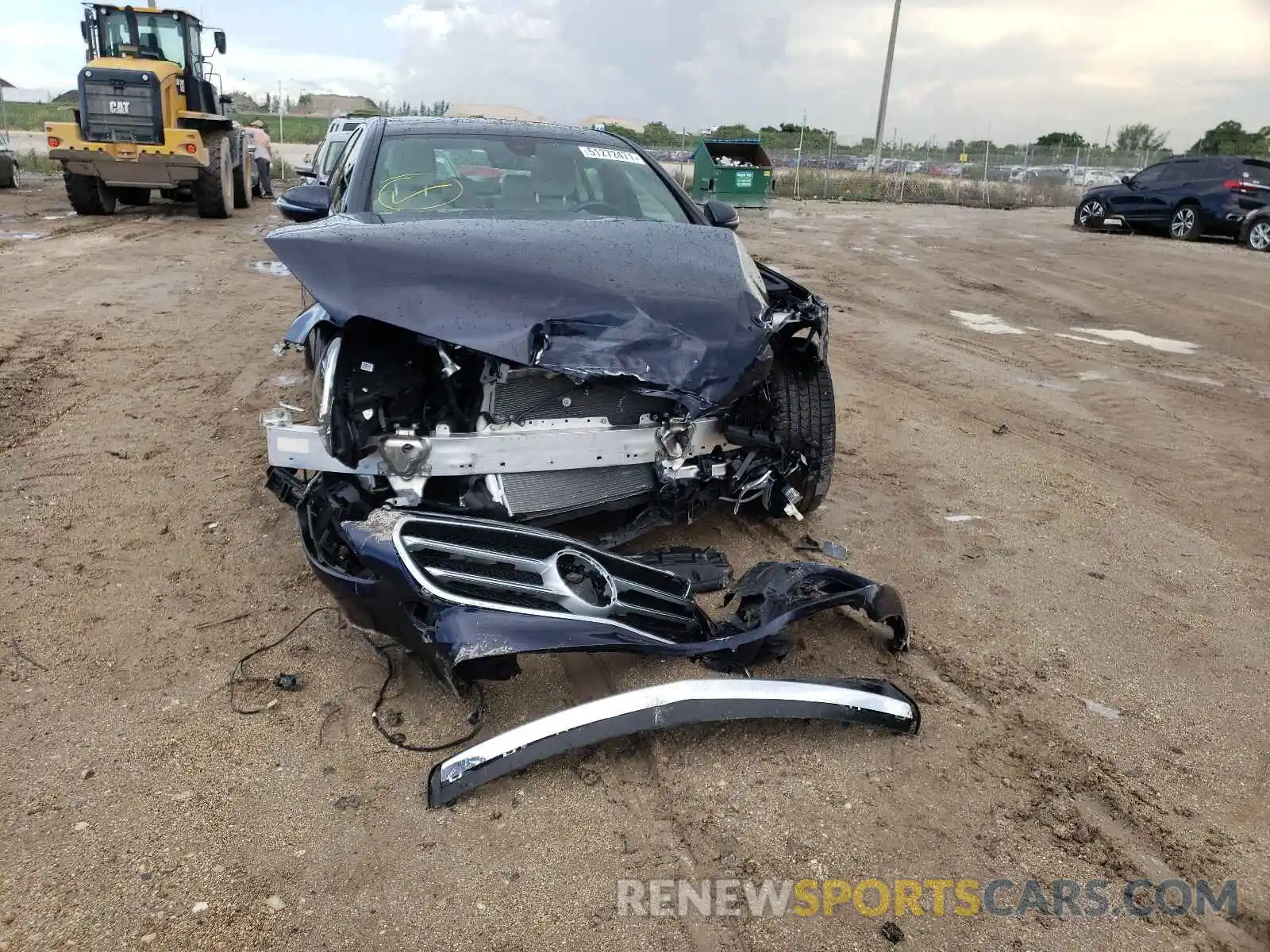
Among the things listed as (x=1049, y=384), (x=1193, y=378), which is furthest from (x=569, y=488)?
(x=1193, y=378)

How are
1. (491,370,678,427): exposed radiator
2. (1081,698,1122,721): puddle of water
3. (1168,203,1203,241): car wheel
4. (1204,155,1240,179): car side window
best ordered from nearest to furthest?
(1081,698,1122,721): puddle of water
(491,370,678,427): exposed radiator
(1204,155,1240,179): car side window
(1168,203,1203,241): car wheel

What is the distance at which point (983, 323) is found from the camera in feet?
29.4

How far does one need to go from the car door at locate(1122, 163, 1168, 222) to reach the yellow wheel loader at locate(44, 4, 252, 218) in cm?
1630

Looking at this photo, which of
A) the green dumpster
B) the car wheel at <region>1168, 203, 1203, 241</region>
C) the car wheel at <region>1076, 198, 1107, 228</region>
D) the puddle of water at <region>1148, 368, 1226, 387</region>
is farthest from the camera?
the green dumpster

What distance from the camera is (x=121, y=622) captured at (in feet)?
10.8

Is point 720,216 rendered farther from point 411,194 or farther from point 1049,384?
point 1049,384

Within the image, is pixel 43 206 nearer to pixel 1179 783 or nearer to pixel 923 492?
pixel 923 492

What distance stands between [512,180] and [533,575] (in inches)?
91.4

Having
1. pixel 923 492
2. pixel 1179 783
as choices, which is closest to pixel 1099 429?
pixel 923 492

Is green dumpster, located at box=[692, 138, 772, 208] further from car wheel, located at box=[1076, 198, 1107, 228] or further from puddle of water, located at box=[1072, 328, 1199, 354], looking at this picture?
puddle of water, located at box=[1072, 328, 1199, 354]

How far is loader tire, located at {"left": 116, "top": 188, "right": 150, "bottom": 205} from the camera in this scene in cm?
1648

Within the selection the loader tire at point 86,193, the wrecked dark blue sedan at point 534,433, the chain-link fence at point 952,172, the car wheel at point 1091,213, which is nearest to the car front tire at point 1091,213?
the car wheel at point 1091,213

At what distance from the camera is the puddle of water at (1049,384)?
22.0 ft

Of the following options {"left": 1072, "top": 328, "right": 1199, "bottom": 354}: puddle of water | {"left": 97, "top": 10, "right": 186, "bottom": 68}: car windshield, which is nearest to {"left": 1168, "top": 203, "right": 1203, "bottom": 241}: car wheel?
{"left": 1072, "top": 328, "right": 1199, "bottom": 354}: puddle of water
